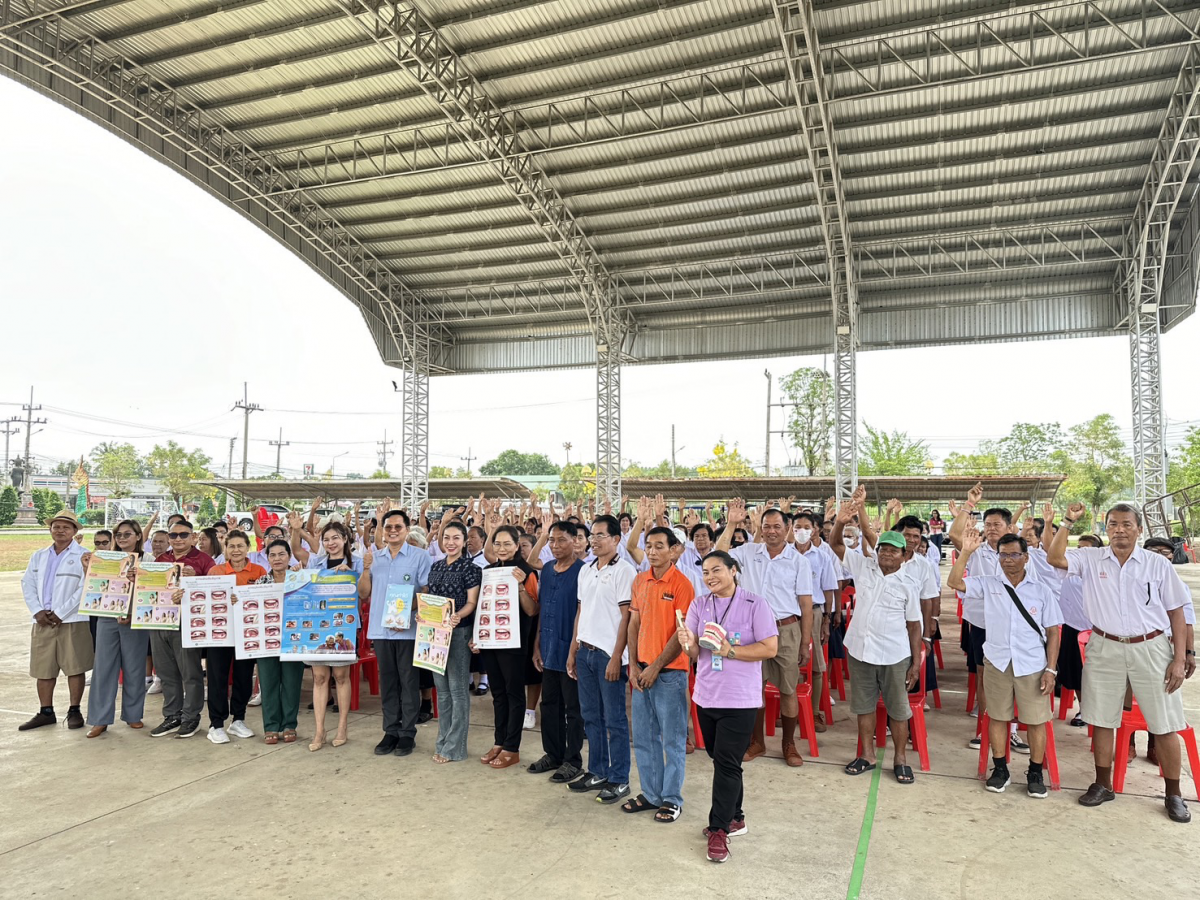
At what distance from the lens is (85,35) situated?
13.2 meters

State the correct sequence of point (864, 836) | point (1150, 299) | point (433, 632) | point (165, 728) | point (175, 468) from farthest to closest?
1. point (175, 468)
2. point (1150, 299)
3. point (165, 728)
4. point (433, 632)
5. point (864, 836)

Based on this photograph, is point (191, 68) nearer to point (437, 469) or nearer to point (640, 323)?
point (640, 323)

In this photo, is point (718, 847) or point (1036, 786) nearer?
point (718, 847)

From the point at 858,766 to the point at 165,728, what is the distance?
199 inches

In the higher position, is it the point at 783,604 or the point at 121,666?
the point at 783,604

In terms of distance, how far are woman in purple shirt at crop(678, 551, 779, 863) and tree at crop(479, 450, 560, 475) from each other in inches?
4251

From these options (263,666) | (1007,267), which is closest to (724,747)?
(263,666)

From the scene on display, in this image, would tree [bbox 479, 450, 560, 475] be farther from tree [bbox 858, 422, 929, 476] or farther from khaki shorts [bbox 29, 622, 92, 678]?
khaki shorts [bbox 29, 622, 92, 678]

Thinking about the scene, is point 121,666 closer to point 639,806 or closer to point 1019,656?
point 639,806

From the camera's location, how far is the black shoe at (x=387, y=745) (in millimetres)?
5264

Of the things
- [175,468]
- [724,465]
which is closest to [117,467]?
[175,468]

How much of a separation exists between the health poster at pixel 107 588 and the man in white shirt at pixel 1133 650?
21.9 feet

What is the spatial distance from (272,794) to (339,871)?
4.02ft

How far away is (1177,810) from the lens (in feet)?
13.6
